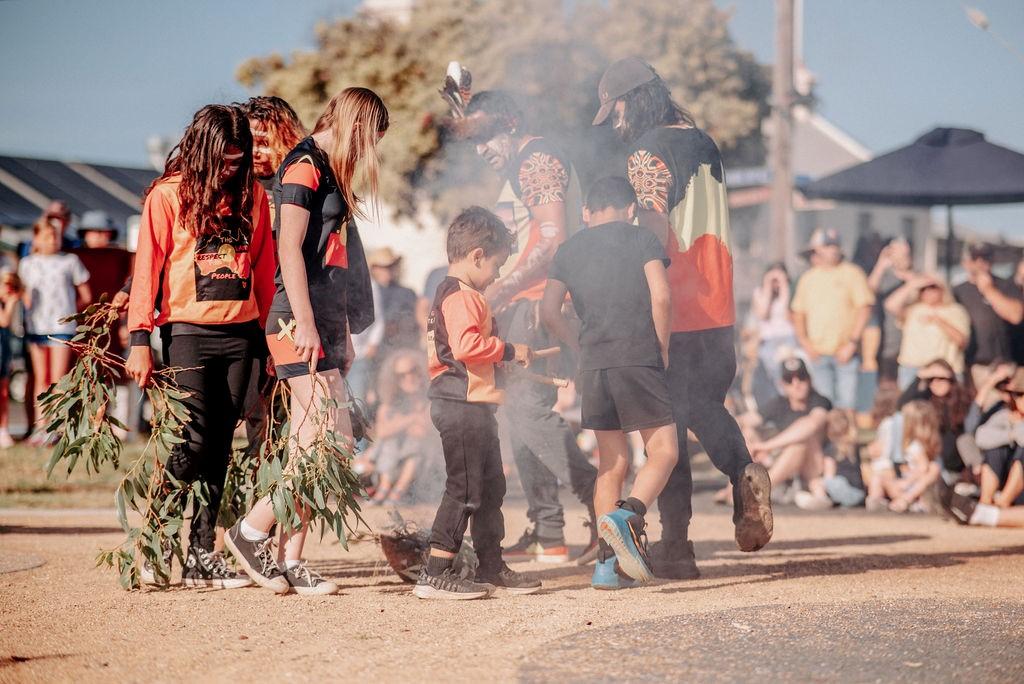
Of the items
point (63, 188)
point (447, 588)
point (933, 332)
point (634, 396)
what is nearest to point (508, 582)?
point (447, 588)

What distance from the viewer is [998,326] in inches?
407

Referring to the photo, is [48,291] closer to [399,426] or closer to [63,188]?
[399,426]

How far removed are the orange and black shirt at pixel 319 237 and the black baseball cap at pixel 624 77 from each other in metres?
1.31

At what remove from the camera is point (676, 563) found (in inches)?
215

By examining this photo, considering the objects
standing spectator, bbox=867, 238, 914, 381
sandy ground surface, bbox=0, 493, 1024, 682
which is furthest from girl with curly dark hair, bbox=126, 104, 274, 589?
standing spectator, bbox=867, 238, 914, 381

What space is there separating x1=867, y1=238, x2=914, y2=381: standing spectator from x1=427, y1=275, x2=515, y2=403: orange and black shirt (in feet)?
25.4

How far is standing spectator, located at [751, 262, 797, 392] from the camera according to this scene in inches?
460

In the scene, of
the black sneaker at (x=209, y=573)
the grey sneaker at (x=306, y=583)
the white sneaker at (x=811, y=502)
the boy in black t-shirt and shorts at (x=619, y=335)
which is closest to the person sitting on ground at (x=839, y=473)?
the white sneaker at (x=811, y=502)

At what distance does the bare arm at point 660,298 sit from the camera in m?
5.01

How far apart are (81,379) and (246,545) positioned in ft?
3.07

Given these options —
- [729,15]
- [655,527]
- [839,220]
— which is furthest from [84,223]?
[839,220]

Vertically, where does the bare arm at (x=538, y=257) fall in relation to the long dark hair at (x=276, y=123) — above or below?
below

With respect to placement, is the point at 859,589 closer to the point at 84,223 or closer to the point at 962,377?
the point at 962,377

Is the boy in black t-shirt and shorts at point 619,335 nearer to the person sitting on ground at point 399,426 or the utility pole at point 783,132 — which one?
the person sitting on ground at point 399,426
